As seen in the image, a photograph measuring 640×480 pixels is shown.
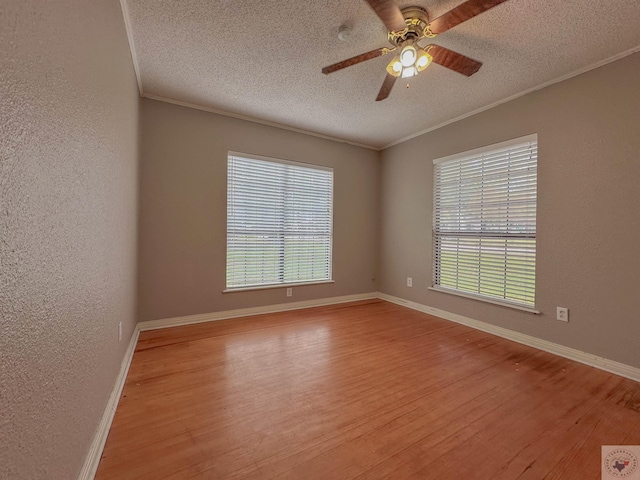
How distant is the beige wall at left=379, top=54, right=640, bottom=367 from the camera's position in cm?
219

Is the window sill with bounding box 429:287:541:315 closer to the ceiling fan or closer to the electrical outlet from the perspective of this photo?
the electrical outlet

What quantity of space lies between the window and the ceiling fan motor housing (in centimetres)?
225

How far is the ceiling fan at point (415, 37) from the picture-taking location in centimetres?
157

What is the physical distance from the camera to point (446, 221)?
366cm

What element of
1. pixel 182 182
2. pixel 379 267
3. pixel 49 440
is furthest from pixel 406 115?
pixel 49 440

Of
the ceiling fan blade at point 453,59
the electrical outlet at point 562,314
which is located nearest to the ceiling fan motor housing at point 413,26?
the ceiling fan blade at point 453,59

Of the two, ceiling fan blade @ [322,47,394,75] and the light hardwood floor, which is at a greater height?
ceiling fan blade @ [322,47,394,75]

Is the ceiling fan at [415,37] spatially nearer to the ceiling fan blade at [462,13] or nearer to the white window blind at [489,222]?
the ceiling fan blade at [462,13]

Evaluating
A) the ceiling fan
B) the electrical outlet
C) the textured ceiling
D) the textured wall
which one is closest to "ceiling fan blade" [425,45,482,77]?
the ceiling fan

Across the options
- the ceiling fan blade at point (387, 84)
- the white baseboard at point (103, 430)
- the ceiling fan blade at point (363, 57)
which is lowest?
the white baseboard at point (103, 430)

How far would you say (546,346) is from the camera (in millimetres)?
2658

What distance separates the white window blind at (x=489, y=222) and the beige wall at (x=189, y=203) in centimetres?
200

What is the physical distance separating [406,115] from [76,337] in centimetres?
368

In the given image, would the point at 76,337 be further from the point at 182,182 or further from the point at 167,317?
the point at 182,182
